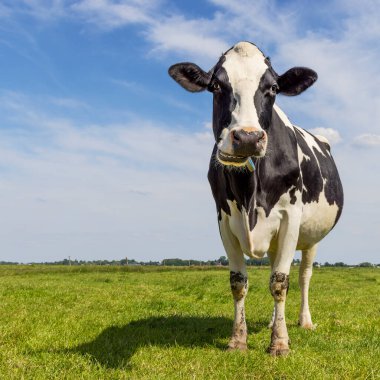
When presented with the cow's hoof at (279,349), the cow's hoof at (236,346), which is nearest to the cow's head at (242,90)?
the cow's hoof at (279,349)

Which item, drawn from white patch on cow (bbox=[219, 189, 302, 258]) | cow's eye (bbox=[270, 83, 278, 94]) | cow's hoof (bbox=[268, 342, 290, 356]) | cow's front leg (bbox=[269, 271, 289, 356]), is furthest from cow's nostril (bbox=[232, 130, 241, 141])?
cow's hoof (bbox=[268, 342, 290, 356])

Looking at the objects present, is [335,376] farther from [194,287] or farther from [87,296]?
[194,287]

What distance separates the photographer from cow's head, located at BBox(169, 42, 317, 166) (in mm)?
4805

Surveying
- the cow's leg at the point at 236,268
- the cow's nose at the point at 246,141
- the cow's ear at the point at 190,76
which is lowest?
the cow's leg at the point at 236,268

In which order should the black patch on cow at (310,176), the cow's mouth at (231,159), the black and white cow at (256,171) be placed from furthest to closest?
the black patch on cow at (310,176)
the black and white cow at (256,171)
the cow's mouth at (231,159)

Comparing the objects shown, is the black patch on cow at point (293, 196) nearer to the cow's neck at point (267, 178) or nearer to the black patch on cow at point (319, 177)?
the cow's neck at point (267, 178)

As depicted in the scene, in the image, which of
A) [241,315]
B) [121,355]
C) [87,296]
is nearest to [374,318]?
[241,315]

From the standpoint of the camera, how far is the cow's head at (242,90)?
4805 mm

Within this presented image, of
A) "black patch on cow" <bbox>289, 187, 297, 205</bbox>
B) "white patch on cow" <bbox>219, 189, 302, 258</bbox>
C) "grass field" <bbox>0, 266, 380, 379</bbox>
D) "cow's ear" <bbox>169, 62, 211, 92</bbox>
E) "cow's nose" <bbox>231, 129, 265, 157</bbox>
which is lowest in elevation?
"grass field" <bbox>0, 266, 380, 379</bbox>

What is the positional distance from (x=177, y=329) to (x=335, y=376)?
3193 mm

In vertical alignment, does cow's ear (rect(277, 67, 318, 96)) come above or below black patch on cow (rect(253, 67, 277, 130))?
above

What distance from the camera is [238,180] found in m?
6.02

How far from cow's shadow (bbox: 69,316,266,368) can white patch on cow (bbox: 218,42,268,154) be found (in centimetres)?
281

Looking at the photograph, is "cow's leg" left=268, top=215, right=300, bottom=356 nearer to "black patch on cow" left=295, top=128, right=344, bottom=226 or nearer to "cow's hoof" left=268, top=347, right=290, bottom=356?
"cow's hoof" left=268, top=347, right=290, bottom=356
